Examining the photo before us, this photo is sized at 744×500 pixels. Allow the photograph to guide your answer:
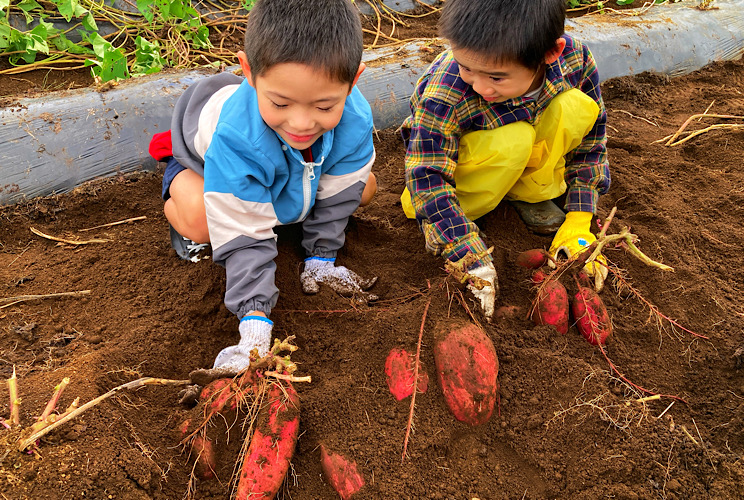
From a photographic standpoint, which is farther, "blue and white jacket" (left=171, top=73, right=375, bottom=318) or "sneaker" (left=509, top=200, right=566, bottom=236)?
"sneaker" (left=509, top=200, right=566, bottom=236)

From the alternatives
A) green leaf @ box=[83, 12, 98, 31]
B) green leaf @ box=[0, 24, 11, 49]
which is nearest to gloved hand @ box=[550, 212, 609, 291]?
green leaf @ box=[83, 12, 98, 31]

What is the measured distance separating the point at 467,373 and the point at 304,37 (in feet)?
3.34

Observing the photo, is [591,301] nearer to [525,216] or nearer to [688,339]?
[688,339]

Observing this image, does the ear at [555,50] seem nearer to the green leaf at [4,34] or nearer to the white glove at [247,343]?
the white glove at [247,343]

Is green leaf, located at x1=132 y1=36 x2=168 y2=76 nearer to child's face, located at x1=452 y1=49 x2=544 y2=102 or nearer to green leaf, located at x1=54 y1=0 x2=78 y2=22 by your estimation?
green leaf, located at x1=54 y1=0 x2=78 y2=22

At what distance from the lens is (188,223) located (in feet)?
6.56

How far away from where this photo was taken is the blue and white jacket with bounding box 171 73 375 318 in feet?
5.68

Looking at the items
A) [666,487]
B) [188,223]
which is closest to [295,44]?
[188,223]

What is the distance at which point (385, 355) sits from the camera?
1658 mm

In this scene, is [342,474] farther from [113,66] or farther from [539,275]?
[113,66]

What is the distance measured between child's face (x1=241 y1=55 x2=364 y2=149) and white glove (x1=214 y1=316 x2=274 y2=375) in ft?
1.98

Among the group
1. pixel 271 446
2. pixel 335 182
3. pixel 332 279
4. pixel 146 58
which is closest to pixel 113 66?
pixel 146 58

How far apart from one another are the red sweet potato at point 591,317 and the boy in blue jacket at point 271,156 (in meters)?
0.73

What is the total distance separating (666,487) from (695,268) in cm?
105
